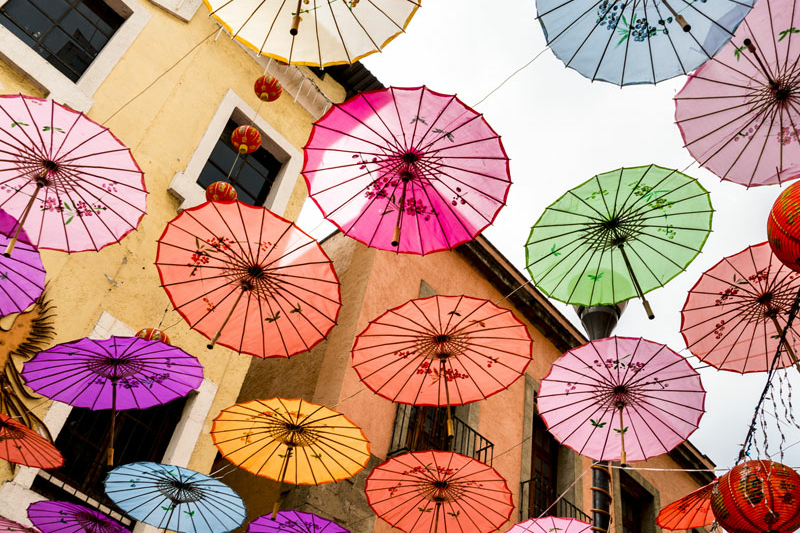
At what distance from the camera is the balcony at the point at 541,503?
1095cm

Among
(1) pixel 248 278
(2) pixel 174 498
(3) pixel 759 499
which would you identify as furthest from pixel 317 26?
(3) pixel 759 499

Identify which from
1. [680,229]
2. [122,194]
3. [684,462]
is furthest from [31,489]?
[684,462]

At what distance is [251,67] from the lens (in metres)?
10.1

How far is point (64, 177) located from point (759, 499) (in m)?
6.56

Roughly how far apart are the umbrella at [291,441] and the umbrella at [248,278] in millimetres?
640

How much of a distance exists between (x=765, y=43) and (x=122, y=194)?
596 centimetres

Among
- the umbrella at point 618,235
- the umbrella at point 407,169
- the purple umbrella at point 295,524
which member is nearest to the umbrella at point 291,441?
the purple umbrella at point 295,524

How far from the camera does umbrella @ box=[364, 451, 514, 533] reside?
7.54 metres

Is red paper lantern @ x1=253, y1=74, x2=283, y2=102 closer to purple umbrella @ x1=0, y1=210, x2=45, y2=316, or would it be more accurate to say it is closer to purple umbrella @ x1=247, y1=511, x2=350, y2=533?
purple umbrella @ x1=0, y1=210, x2=45, y2=316

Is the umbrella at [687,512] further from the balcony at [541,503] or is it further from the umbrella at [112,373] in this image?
the umbrella at [112,373]

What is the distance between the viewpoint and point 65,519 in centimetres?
581

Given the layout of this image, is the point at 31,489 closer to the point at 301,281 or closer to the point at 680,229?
the point at 301,281

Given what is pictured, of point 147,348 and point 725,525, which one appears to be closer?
point 725,525

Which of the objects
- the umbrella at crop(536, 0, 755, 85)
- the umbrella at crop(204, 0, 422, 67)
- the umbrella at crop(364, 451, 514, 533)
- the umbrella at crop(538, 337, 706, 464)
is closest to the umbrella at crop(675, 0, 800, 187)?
the umbrella at crop(536, 0, 755, 85)
